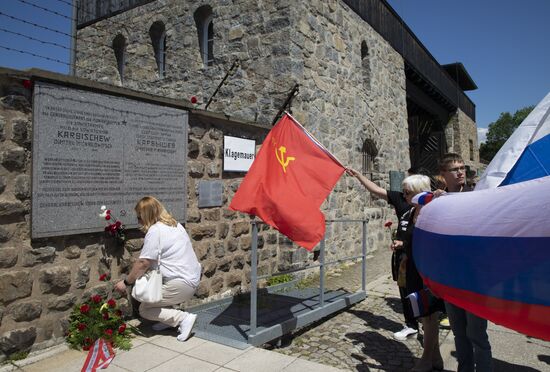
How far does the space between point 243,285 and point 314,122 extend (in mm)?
3293

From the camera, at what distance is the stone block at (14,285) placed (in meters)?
3.28

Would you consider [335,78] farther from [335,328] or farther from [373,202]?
[335,328]

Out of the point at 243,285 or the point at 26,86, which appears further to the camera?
the point at 243,285

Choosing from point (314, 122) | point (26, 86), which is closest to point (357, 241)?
point (314, 122)

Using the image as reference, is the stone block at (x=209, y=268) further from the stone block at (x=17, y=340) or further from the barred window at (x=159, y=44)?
the barred window at (x=159, y=44)

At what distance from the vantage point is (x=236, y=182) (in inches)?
227

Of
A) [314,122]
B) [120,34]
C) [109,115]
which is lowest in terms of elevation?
[109,115]

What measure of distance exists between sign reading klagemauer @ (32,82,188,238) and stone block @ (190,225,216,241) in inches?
12.2

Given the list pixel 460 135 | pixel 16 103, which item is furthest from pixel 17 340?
pixel 460 135

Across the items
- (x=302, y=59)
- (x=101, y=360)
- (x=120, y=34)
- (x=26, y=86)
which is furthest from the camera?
(x=120, y=34)

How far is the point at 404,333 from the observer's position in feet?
14.1

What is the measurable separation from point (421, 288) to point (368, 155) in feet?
22.8

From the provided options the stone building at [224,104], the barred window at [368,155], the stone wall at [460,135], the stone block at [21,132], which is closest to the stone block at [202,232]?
the stone building at [224,104]

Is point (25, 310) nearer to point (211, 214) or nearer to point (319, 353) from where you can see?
point (211, 214)
